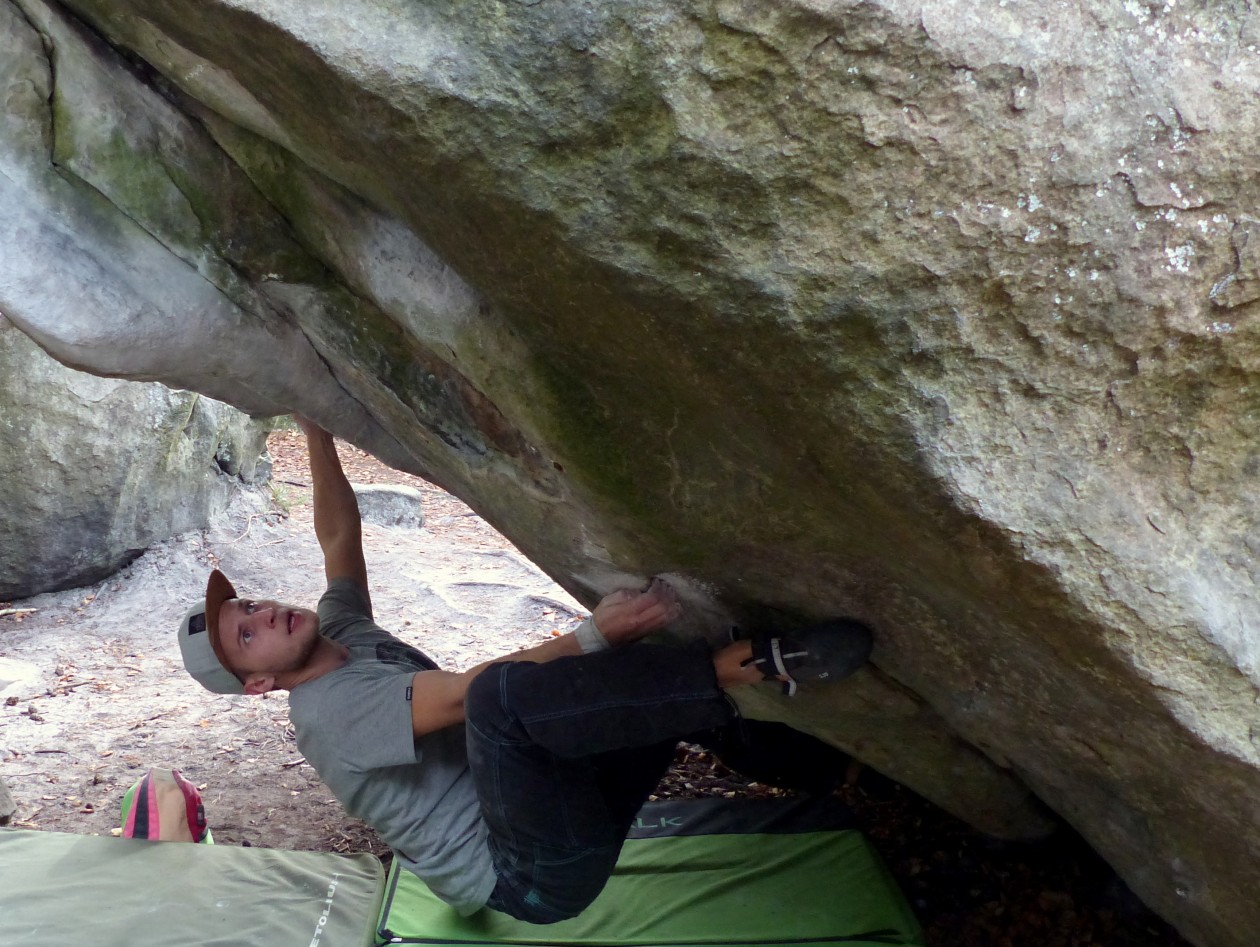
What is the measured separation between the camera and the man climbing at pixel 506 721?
240 cm

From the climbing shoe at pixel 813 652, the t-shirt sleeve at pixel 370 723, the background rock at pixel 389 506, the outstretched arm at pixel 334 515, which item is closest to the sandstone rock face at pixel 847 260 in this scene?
the climbing shoe at pixel 813 652

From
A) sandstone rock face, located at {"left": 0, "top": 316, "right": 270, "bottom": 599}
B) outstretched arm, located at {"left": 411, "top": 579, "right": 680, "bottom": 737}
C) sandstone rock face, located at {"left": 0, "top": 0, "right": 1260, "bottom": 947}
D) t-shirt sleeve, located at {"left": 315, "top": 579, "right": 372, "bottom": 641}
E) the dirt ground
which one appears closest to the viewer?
sandstone rock face, located at {"left": 0, "top": 0, "right": 1260, "bottom": 947}

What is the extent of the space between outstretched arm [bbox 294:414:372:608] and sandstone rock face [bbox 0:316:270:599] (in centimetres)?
323

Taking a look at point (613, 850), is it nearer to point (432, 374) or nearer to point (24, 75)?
point (432, 374)

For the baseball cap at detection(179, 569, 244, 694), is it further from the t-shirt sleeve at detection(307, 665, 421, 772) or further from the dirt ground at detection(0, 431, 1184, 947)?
the dirt ground at detection(0, 431, 1184, 947)

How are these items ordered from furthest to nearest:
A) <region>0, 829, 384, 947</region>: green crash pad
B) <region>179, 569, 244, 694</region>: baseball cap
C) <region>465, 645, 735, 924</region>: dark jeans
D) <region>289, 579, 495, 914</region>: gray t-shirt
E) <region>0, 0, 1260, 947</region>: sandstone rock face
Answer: <region>0, 829, 384, 947</region>: green crash pad < <region>179, 569, 244, 694</region>: baseball cap < <region>289, 579, 495, 914</region>: gray t-shirt < <region>465, 645, 735, 924</region>: dark jeans < <region>0, 0, 1260, 947</region>: sandstone rock face

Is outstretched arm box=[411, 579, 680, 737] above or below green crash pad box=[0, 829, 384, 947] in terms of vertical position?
above

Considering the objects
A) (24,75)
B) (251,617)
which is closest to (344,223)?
(24,75)

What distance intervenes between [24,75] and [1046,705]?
2.45 metres

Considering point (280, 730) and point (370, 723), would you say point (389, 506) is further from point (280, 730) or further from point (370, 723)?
point (370, 723)

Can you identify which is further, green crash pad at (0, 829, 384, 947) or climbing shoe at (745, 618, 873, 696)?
green crash pad at (0, 829, 384, 947)

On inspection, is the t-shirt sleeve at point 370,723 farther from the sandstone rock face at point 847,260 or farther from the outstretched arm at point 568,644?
the sandstone rock face at point 847,260

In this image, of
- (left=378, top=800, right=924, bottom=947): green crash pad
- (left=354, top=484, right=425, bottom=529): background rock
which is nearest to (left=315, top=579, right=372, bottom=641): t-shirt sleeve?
(left=378, top=800, right=924, bottom=947): green crash pad

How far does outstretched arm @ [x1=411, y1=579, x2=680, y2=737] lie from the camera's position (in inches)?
102
